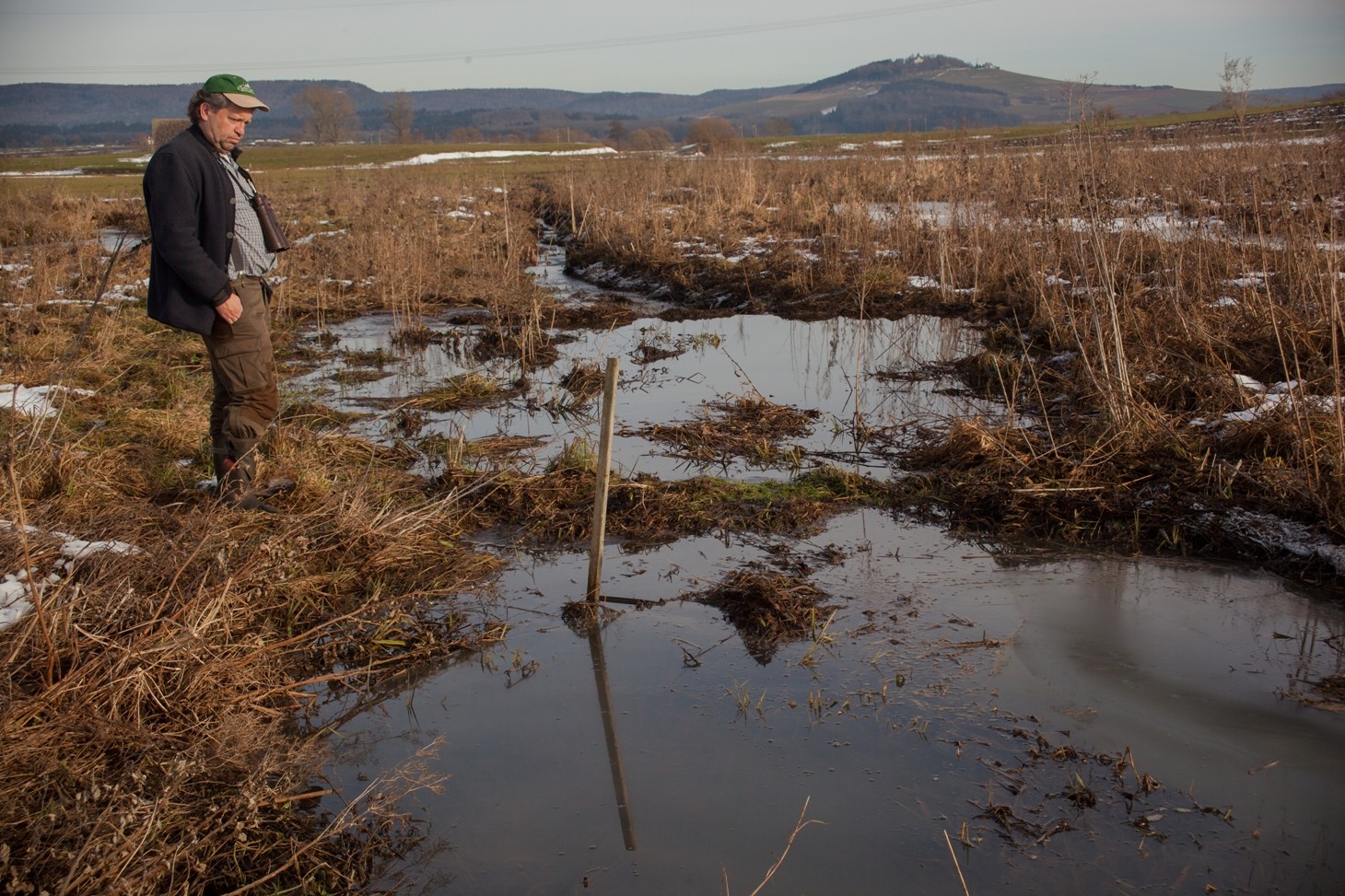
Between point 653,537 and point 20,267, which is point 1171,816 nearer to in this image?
point 653,537

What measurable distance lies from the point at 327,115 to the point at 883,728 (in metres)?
102

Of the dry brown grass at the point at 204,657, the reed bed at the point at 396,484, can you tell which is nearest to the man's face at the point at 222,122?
the reed bed at the point at 396,484

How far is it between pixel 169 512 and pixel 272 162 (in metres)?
44.8

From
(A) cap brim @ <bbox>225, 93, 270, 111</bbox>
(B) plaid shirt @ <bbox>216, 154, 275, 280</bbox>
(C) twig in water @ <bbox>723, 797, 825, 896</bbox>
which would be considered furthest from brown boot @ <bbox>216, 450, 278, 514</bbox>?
(C) twig in water @ <bbox>723, 797, 825, 896</bbox>

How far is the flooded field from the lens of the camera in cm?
287

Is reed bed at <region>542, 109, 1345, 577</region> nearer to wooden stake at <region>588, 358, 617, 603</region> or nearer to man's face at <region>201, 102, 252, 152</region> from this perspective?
wooden stake at <region>588, 358, 617, 603</region>

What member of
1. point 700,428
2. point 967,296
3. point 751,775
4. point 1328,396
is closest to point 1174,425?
point 1328,396

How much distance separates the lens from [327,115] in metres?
94.3

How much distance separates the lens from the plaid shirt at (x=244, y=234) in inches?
186

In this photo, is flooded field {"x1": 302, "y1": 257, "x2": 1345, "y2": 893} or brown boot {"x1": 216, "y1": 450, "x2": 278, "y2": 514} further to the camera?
brown boot {"x1": 216, "y1": 450, "x2": 278, "y2": 514}

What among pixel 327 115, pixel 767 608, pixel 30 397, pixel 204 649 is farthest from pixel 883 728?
pixel 327 115

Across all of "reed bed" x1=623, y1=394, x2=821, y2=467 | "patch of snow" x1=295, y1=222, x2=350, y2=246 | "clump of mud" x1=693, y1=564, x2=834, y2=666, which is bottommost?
"clump of mud" x1=693, y1=564, x2=834, y2=666

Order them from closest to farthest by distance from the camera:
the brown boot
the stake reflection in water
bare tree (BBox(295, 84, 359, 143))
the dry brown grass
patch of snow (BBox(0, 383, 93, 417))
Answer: the dry brown grass, the stake reflection in water, the brown boot, patch of snow (BBox(0, 383, 93, 417)), bare tree (BBox(295, 84, 359, 143))

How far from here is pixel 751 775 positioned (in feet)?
10.7
